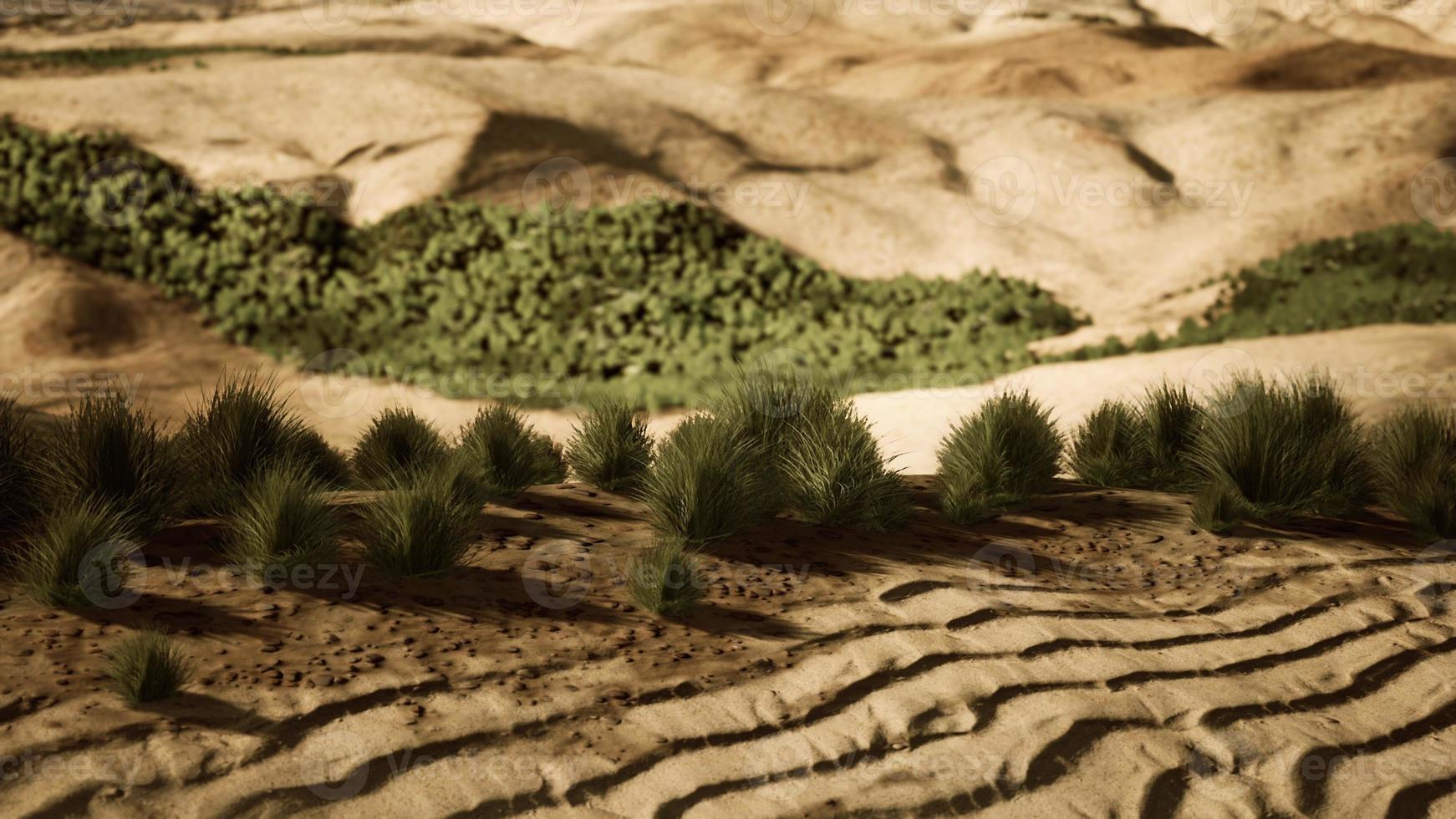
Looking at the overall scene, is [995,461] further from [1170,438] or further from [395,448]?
[395,448]

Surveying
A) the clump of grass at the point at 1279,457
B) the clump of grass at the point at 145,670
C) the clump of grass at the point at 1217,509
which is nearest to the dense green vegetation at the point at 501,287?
the clump of grass at the point at 1279,457

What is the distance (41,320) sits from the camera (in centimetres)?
1137

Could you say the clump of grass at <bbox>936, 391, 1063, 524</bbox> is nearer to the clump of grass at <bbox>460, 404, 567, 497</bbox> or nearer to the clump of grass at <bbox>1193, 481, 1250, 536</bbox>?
the clump of grass at <bbox>1193, 481, 1250, 536</bbox>

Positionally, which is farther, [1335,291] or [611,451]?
[1335,291]

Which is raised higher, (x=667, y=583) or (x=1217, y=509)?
(x=1217, y=509)

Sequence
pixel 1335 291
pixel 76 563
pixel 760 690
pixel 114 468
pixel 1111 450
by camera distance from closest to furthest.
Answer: pixel 760 690, pixel 76 563, pixel 114 468, pixel 1111 450, pixel 1335 291

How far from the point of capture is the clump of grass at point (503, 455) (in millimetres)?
5152

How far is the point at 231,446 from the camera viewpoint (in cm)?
477

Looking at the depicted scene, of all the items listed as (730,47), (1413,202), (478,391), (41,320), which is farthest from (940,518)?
(730,47)

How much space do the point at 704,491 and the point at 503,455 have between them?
3.78ft

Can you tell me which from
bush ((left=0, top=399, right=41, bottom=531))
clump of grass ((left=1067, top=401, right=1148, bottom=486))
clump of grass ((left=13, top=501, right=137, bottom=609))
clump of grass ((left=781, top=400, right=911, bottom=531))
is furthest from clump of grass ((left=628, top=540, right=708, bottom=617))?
clump of grass ((left=1067, top=401, right=1148, bottom=486))

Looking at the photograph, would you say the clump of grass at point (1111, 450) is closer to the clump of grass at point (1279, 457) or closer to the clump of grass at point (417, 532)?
the clump of grass at point (1279, 457)

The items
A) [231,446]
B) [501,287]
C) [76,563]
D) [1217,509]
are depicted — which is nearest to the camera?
[76,563]

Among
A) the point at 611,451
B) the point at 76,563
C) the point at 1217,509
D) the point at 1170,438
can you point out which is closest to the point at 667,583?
the point at 611,451
